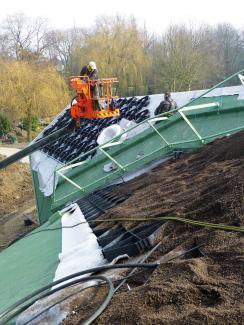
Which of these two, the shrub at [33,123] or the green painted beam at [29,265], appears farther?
the shrub at [33,123]

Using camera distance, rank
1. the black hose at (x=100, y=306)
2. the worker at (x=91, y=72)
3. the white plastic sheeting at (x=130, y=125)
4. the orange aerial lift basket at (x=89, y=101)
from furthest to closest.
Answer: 1. the worker at (x=91, y=72)
2. the orange aerial lift basket at (x=89, y=101)
3. the white plastic sheeting at (x=130, y=125)
4. the black hose at (x=100, y=306)

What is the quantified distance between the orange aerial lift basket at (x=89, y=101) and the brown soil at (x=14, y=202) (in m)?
6.43

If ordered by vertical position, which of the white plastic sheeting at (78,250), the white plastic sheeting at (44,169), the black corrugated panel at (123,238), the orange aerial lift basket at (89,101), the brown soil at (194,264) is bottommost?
the white plastic sheeting at (44,169)

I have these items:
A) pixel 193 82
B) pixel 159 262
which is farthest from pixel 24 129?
pixel 159 262

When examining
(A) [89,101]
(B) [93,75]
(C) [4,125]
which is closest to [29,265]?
(A) [89,101]

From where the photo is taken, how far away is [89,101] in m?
8.84

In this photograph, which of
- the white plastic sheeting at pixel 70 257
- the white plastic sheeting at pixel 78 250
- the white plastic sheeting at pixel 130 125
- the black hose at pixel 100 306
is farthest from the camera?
the white plastic sheeting at pixel 130 125

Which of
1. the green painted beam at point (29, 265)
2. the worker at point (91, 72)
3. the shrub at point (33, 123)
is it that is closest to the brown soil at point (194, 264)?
the green painted beam at point (29, 265)

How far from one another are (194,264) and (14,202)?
57.4 feet

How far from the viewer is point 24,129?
36.7m

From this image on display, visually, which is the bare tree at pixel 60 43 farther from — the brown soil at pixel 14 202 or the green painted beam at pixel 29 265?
the green painted beam at pixel 29 265

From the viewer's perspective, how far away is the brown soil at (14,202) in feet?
50.5

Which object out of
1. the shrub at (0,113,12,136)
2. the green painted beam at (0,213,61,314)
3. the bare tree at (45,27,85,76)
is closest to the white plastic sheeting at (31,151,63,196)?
the green painted beam at (0,213,61,314)

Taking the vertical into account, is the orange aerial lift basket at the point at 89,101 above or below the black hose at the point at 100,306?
above
